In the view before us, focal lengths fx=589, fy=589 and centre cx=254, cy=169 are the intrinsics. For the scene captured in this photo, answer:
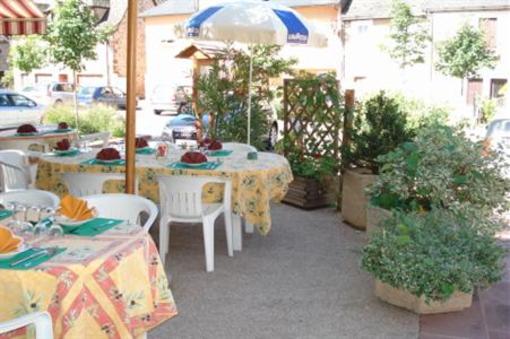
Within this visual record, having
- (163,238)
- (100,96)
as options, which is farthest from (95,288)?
(100,96)

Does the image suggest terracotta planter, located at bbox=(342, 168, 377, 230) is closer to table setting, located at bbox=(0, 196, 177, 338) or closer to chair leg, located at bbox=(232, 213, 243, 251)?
chair leg, located at bbox=(232, 213, 243, 251)

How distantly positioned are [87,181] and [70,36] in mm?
8583

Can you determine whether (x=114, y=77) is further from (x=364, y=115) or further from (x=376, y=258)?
(x=376, y=258)

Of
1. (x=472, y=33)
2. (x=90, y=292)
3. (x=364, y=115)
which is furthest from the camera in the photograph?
(x=472, y=33)

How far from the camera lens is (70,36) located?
12.3 metres

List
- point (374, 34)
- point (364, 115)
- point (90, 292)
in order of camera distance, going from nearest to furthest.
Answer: point (90, 292)
point (364, 115)
point (374, 34)

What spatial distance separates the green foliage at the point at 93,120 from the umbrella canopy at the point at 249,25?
22.1 feet

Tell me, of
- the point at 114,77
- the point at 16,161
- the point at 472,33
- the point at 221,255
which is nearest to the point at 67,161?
the point at 16,161

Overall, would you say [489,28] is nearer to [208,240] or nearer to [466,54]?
[466,54]

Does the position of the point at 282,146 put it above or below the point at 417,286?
above

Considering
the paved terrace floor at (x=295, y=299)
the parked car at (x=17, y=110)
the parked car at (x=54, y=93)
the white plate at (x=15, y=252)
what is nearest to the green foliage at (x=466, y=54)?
the parked car at (x=54, y=93)

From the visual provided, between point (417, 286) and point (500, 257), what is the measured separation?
26.0 inches

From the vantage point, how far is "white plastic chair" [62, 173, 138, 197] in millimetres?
4648

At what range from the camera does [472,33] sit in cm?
2208
